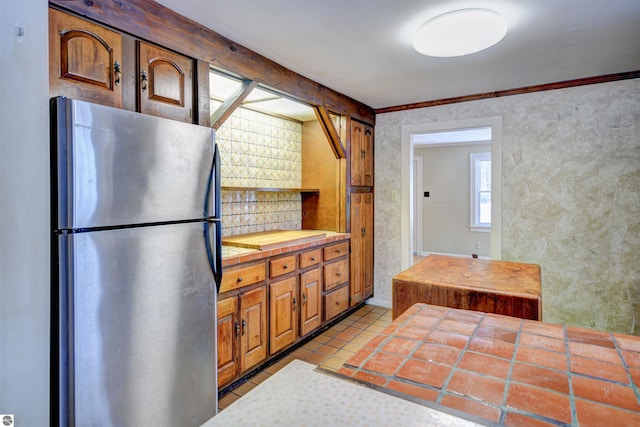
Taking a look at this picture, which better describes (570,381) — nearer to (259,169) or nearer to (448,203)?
(259,169)

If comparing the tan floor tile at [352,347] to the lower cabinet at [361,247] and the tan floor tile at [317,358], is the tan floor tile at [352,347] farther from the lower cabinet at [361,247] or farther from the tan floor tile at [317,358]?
the lower cabinet at [361,247]

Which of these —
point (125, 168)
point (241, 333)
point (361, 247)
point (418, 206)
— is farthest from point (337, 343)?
point (418, 206)

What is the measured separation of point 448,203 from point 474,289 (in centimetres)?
564

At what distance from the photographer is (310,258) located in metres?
3.04

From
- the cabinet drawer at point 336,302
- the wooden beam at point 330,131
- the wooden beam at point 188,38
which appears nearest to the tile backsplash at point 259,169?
the wooden beam at point 330,131

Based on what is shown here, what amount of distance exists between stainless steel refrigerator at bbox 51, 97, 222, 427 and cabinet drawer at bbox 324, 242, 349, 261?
147cm

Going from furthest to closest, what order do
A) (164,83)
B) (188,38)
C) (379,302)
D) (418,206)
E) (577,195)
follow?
(418,206) → (379,302) → (577,195) → (188,38) → (164,83)

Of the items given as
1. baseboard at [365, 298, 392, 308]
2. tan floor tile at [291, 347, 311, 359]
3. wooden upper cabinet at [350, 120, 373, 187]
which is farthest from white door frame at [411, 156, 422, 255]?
tan floor tile at [291, 347, 311, 359]

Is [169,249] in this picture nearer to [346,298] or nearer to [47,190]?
[47,190]

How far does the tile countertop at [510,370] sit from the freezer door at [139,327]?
1.06m

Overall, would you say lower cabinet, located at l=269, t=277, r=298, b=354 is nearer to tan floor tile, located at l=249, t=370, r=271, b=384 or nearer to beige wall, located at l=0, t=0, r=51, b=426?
tan floor tile, located at l=249, t=370, r=271, b=384

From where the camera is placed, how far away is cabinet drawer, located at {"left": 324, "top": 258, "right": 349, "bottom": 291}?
129 inches

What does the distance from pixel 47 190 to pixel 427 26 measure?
6.24 feet

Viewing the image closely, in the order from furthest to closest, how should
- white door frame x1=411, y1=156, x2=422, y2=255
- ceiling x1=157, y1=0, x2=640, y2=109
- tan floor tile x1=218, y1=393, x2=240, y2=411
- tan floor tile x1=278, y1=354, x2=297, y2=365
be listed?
white door frame x1=411, y1=156, x2=422, y2=255 < tan floor tile x1=278, y1=354, x2=297, y2=365 < tan floor tile x1=218, y1=393, x2=240, y2=411 < ceiling x1=157, y1=0, x2=640, y2=109
